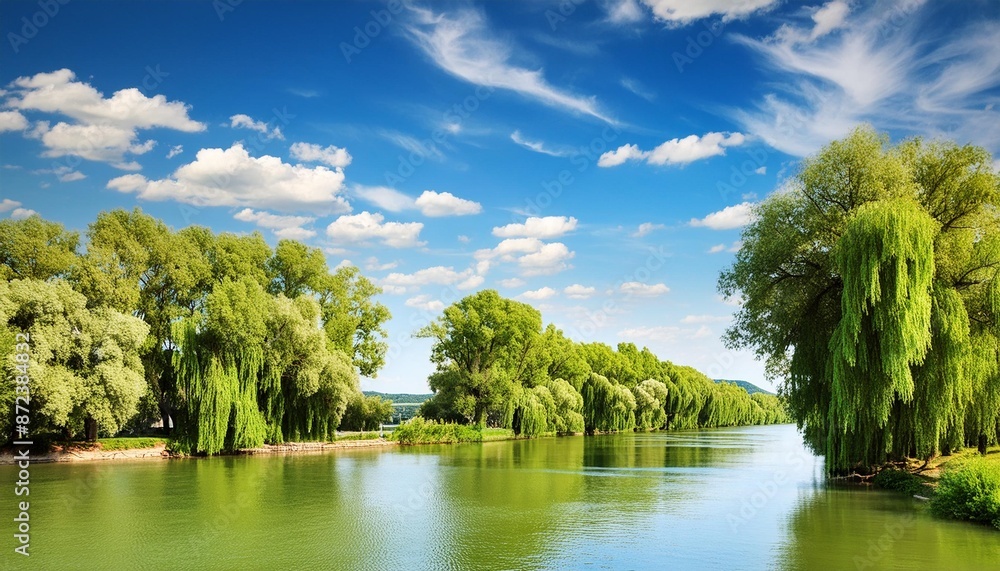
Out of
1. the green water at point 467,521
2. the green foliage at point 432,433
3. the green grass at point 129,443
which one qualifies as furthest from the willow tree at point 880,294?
the green grass at point 129,443

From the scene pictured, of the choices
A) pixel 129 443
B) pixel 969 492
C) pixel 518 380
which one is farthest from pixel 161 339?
pixel 969 492

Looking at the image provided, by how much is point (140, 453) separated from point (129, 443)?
797mm

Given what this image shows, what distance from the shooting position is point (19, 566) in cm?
1320

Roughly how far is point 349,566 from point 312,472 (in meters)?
17.0

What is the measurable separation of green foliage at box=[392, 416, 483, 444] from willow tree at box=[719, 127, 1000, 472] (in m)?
28.8

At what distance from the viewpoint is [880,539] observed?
15398 mm

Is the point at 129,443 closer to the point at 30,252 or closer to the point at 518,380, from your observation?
the point at 30,252

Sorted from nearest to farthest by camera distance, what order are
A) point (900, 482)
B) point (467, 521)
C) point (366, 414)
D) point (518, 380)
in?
1. point (467, 521)
2. point (900, 482)
3. point (366, 414)
4. point (518, 380)

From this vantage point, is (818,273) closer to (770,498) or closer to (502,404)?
(770,498)

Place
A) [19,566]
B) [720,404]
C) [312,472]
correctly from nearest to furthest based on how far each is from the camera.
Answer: [19,566]
[312,472]
[720,404]

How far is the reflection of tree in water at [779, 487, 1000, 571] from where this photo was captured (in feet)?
44.1

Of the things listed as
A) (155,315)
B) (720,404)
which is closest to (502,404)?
(155,315)

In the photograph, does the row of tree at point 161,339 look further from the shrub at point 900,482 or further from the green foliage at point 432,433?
the shrub at point 900,482

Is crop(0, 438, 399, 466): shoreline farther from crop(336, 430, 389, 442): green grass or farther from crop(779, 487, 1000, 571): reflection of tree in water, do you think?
crop(779, 487, 1000, 571): reflection of tree in water
